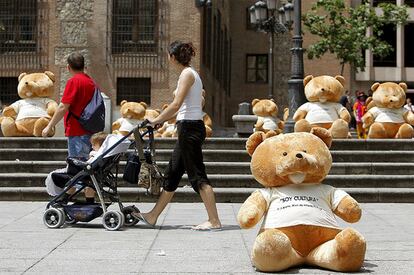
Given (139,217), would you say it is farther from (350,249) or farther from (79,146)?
(350,249)

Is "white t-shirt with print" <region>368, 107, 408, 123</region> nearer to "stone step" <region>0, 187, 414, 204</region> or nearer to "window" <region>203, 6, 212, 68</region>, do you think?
"stone step" <region>0, 187, 414, 204</region>

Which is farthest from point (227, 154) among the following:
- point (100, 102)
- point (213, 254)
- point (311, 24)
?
point (311, 24)

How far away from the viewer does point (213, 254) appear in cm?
745

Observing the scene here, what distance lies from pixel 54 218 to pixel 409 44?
45.8 meters

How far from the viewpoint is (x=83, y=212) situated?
9.47m

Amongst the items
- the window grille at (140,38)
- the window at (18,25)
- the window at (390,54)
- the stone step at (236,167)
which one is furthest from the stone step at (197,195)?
the window at (390,54)

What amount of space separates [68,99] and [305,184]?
12.7 feet

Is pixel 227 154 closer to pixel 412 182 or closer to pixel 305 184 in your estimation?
pixel 412 182

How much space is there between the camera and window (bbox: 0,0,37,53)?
30.5m

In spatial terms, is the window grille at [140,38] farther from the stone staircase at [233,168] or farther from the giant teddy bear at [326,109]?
the stone staircase at [233,168]

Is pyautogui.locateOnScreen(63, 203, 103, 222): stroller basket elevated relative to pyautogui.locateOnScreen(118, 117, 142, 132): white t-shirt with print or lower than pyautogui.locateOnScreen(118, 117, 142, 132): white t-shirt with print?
lower

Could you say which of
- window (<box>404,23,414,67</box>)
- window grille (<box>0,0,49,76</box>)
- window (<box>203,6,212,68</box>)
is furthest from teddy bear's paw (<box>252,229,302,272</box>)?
window (<box>404,23,414,67</box>)

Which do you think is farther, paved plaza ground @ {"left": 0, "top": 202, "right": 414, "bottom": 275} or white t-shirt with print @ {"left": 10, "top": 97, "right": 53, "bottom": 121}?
white t-shirt with print @ {"left": 10, "top": 97, "right": 53, "bottom": 121}

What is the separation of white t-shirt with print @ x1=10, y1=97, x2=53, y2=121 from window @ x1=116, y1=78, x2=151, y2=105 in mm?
13592
